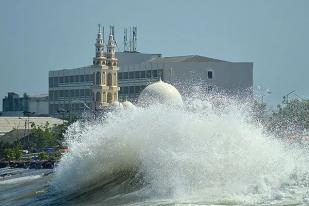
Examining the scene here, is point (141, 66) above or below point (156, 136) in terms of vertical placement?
above

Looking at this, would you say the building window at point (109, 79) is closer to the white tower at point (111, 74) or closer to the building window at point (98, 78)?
the white tower at point (111, 74)

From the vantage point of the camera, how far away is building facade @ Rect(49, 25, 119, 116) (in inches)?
3691

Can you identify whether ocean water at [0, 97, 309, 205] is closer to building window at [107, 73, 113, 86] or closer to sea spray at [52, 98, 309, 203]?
sea spray at [52, 98, 309, 203]

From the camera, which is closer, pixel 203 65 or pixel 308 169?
pixel 308 169

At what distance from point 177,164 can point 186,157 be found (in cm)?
40

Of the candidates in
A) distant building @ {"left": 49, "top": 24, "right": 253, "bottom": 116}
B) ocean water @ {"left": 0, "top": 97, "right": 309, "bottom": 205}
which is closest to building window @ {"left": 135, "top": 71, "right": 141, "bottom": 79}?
distant building @ {"left": 49, "top": 24, "right": 253, "bottom": 116}

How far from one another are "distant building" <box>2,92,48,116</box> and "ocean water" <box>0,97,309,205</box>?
3884 inches

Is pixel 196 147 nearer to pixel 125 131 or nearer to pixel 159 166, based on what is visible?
pixel 159 166

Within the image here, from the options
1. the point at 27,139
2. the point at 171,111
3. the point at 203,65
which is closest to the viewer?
the point at 171,111

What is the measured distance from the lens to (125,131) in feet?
92.6

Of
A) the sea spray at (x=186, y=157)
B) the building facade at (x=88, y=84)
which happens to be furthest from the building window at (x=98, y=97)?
the sea spray at (x=186, y=157)

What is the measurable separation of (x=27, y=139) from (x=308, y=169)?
7532cm

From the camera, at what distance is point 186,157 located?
81.7 ft

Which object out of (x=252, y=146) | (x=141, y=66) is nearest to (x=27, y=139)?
(x=141, y=66)
